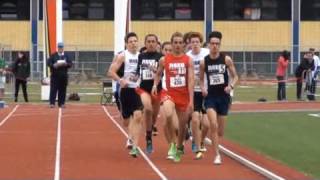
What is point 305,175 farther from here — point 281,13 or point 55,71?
point 281,13

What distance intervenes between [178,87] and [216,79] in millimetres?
719

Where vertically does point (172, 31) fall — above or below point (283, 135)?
above

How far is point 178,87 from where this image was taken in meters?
14.1

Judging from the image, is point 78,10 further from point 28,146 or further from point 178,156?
point 178,156

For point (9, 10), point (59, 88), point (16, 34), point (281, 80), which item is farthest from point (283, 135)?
point (9, 10)

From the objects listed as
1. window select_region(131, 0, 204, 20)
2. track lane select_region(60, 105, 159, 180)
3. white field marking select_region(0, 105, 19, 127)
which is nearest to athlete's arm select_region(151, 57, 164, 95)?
track lane select_region(60, 105, 159, 180)

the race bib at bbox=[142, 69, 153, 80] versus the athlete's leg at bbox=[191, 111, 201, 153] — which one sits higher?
the race bib at bbox=[142, 69, 153, 80]

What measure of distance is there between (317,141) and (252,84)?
1342 inches

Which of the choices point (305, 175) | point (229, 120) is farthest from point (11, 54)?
point (305, 175)

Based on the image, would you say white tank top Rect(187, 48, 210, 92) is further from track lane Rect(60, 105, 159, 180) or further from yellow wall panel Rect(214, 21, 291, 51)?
yellow wall panel Rect(214, 21, 291, 51)

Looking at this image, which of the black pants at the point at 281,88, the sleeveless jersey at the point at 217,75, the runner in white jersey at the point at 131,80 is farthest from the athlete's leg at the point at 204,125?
the black pants at the point at 281,88

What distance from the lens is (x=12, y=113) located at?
25.3 m

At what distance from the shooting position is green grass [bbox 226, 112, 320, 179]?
14.2m

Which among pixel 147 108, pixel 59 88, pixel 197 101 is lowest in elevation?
pixel 59 88
